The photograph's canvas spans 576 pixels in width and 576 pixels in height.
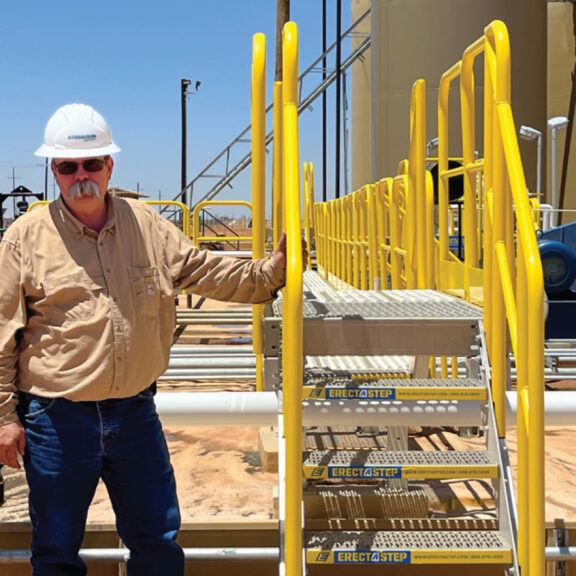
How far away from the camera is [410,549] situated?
2.65m

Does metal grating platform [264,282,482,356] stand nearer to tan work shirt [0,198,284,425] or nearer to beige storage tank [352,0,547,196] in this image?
tan work shirt [0,198,284,425]

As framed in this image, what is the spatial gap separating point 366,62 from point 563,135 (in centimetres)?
705

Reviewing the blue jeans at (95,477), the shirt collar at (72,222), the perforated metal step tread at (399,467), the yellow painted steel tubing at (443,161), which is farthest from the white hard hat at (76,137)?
the yellow painted steel tubing at (443,161)

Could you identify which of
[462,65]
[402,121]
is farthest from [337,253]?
[462,65]

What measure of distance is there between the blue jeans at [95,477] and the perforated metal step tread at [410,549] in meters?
0.49

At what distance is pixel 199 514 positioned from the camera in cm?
454

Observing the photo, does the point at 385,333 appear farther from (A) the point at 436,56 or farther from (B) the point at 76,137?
(A) the point at 436,56

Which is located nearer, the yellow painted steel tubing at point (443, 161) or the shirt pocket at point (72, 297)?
the shirt pocket at point (72, 297)

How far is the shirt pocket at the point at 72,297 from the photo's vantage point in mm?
2502

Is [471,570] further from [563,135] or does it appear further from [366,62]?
[366,62]

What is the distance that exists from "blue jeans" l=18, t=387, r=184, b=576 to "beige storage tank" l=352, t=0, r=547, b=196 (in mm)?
14151

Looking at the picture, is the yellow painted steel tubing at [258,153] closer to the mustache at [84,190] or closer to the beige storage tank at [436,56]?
the mustache at [84,190]

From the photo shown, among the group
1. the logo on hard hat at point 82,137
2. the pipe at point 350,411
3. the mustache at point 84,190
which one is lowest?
the pipe at point 350,411

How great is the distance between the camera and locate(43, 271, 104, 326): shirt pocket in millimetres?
2502
